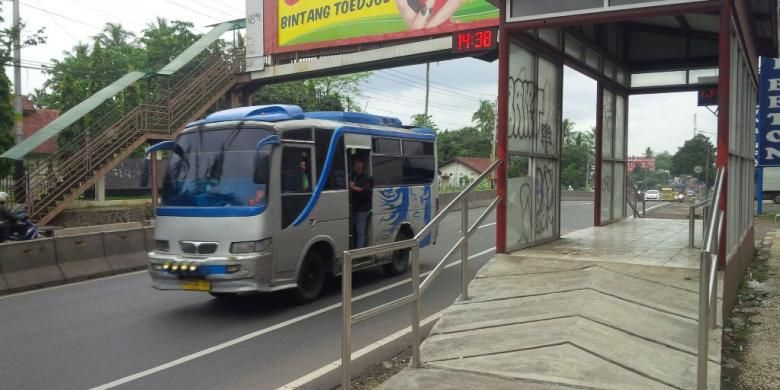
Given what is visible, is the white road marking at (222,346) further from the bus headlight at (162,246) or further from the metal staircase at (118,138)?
the metal staircase at (118,138)

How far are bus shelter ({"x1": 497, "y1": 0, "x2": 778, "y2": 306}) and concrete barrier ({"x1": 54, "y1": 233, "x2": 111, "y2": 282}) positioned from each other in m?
8.27

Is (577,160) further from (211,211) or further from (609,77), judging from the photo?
(211,211)

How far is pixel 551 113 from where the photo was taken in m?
9.93

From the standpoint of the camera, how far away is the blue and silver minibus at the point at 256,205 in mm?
8383

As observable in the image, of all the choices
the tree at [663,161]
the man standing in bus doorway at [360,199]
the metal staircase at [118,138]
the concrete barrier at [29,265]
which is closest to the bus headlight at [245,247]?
the man standing in bus doorway at [360,199]

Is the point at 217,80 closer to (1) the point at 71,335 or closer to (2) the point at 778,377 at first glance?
(1) the point at 71,335

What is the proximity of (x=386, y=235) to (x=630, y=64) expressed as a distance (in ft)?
22.0

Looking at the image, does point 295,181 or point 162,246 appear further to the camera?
point 295,181

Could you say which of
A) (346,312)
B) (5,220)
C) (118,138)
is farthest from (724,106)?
(118,138)

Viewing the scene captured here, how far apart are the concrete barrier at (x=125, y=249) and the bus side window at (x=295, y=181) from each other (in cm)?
565

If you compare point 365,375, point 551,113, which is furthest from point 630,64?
point 365,375

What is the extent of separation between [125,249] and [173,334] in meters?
6.41

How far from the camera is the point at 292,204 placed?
9.03m

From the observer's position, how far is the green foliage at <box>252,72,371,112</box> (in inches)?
1602
